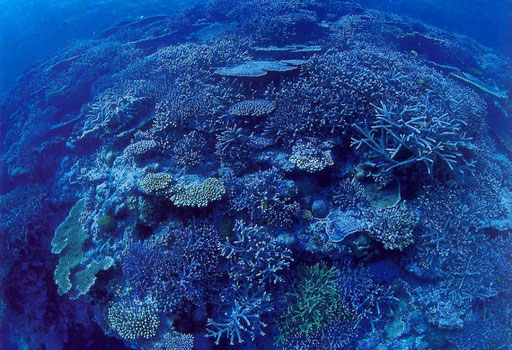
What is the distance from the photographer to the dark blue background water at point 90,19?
20.3 m

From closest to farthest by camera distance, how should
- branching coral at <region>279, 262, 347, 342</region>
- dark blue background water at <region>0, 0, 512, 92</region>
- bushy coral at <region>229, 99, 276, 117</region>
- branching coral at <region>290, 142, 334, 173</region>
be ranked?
branching coral at <region>279, 262, 347, 342</region> < branching coral at <region>290, 142, 334, 173</region> < bushy coral at <region>229, 99, 276, 117</region> < dark blue background water at <region>0, 0, 512, 92</region>

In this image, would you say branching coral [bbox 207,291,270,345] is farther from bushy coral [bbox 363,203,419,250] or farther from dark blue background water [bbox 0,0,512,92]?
dark blue background water [bbox 0,0,512,92]

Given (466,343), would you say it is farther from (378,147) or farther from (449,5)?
(449,5)

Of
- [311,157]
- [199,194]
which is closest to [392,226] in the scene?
[311,157]


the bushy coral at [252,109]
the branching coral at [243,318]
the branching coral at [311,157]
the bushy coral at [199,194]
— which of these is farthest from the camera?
the bushy coral at [252,109]

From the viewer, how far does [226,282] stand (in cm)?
434

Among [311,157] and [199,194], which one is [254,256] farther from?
[311,157]

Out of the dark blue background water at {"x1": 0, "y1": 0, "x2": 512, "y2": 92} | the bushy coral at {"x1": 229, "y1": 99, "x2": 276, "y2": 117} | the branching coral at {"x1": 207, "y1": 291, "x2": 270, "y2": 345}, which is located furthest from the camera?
the dark blue background water at {"x1": 0, "y1": 0, "x2": 512, "y2": 92}

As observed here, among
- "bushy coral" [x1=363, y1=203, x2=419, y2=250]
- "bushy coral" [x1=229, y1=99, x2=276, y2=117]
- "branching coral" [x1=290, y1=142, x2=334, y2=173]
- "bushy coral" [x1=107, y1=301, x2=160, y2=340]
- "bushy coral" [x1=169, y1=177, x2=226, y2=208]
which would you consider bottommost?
"bushy coral" [x1=107, y1=301, x2=160, y2=340]

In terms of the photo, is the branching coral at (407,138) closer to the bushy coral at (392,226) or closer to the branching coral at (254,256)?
the bushy coral at (392,226)

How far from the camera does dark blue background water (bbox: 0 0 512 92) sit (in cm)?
2027

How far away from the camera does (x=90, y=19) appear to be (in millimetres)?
21234

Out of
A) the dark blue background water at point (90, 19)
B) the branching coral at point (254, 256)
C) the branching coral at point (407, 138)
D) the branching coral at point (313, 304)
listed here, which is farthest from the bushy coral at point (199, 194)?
the dark blue background water at point (90, 19)

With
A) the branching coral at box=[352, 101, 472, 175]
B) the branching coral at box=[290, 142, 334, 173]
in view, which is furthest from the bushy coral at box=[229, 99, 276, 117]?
the branching coral at box=[352, 101, 472, 175]
